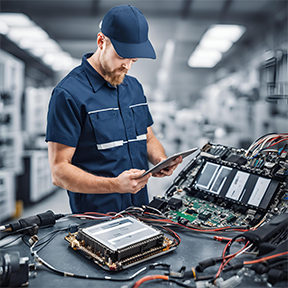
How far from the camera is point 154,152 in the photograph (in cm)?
183

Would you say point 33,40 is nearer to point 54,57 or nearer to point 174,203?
point 54,57

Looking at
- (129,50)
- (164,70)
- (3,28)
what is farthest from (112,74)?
(3,28)

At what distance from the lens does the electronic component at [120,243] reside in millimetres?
917

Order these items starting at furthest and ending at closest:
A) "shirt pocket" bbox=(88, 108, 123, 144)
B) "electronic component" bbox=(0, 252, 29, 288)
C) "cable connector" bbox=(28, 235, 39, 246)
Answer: "shirt pocket" bbox=(88, 108, 123, 144), "cable connector" bbox=(28, 235, 39, 246), "electronic component" bbox=(0, 252, 29, 288)

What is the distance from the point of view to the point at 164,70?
12.0ft

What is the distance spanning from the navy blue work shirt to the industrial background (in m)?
1.88

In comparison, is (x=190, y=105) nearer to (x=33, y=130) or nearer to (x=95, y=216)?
(x=33, y=130)

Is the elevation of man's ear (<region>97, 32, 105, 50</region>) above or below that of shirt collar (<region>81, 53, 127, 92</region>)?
above

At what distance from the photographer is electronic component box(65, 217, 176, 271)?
92 cm

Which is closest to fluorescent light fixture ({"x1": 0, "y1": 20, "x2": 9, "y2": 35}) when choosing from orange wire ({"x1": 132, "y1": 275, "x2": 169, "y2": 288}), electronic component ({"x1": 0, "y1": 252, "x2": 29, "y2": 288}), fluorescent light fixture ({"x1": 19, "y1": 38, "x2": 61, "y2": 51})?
fluorescent light fixture ({"x1": 19, "y1": 38, "x2": 61, "y2": 51})

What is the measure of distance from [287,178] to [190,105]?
2.49 meters

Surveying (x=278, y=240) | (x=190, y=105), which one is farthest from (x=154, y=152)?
(x=190, y=105)

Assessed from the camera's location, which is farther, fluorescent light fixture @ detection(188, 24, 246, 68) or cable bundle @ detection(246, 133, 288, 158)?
fluorescent light fixture @ detection(188, 24, 246, 68)

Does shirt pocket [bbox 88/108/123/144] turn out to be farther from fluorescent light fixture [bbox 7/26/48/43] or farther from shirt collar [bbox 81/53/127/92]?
fluorescent light fixture [bbox 7/26/48/43]
